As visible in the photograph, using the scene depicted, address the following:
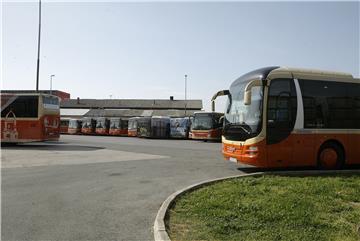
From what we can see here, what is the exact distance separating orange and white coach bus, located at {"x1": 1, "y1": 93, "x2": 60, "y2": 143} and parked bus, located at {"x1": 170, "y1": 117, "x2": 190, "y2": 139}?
63.9 ft

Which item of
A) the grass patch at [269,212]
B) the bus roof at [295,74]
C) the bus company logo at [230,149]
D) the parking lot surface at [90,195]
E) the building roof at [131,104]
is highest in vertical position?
the building roof at [131,104]

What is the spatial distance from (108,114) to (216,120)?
51.1 meters

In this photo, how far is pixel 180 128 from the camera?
44.6 m

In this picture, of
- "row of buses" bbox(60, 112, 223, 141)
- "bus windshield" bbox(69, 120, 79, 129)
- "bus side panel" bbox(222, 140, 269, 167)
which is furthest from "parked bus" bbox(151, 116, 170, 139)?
"bus side panel" bbox(222, 140, 269, 167)

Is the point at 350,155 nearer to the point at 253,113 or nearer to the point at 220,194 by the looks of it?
the point at 253,113

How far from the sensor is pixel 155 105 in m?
106

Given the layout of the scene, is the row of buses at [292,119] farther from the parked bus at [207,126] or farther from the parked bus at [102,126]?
the parked bus at [102,126]

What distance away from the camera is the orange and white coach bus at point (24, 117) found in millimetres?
26453

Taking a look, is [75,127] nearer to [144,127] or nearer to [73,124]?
[73,124]

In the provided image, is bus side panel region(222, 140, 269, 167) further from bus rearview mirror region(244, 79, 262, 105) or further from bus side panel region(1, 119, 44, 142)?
bus side panel region(1, 119, 44, 142)

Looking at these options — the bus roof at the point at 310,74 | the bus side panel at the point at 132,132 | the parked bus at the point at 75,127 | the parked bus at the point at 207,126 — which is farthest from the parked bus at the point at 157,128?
the bus roof at the point at 310,74

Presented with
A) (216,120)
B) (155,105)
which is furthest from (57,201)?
(155,105)

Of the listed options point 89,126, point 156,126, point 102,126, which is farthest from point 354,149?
point 89,126

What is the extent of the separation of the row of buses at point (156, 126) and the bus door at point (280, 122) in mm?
14437
